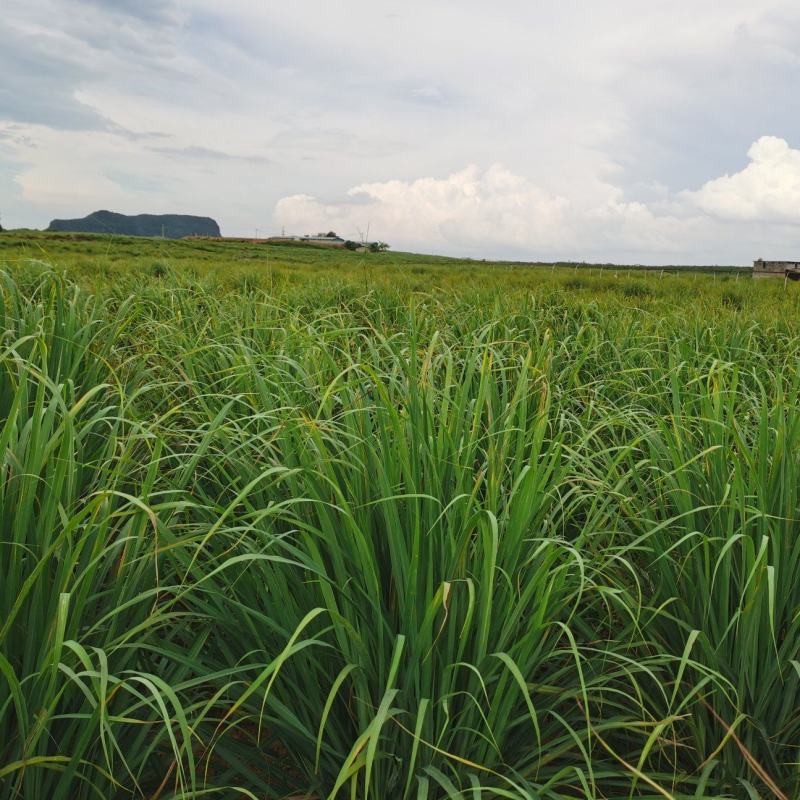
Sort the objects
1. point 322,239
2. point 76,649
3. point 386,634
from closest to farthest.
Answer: point 76,649 → point 386,634 → point 322,239

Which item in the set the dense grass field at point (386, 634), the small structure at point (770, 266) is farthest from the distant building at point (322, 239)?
the dense grass field at point (386, 634)

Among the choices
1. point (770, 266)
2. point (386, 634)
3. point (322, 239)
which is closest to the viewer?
point (386, 634)

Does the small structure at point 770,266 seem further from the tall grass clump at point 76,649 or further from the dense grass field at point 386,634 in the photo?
the tall grass clump at point 76,649

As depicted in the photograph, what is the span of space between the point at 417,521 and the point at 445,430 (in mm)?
326

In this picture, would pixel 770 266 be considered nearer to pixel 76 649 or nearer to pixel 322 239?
pixel 76 649

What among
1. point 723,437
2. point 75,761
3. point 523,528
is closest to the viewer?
point 75,761

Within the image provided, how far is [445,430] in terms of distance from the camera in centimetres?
154

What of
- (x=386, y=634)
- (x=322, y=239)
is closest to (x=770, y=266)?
(x=386, y=634)

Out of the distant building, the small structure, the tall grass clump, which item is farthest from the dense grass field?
the distant building

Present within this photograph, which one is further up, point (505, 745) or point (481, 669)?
point (481, 669)

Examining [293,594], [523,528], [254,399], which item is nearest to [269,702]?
[293,594]

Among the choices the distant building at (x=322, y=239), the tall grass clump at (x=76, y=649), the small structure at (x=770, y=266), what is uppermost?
the distant building at (x=322, y=239)

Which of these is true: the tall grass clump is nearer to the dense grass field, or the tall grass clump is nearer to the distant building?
the dense grass field

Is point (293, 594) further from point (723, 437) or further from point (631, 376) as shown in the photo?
point (631, 376)
